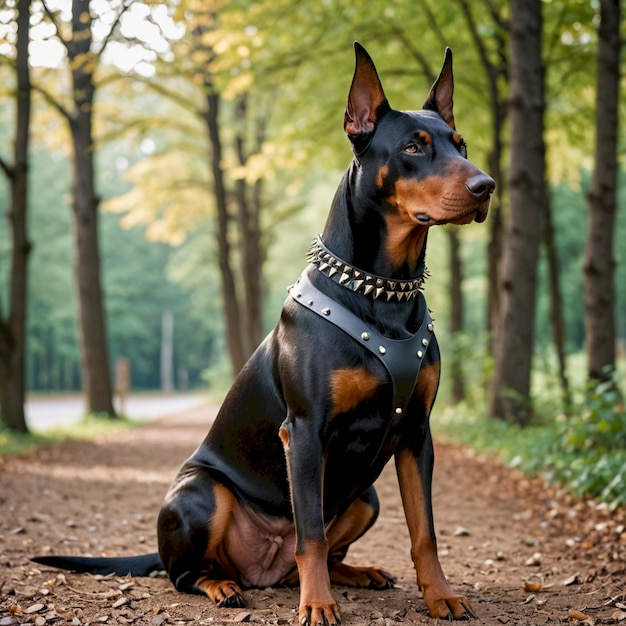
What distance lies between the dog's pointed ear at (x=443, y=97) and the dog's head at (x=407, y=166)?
204 millimetres

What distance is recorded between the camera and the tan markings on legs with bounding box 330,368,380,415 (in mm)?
3264

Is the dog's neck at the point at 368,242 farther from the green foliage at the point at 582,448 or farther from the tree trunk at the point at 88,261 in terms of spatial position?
the tree trunk at the point at 88,261

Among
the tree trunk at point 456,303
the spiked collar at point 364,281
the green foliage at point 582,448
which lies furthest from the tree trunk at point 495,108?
the spiked collar at point 364,281

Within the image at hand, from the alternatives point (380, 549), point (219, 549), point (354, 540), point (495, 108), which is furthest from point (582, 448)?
point (495, 108)

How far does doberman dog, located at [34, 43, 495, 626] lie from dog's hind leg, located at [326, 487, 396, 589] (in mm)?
11

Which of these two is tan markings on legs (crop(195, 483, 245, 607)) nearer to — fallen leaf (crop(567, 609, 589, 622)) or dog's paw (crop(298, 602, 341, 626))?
dog's paw (crop(298, 602, 341, 626))

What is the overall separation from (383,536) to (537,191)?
241 inches

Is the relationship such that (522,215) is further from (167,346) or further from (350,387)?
(167,346)

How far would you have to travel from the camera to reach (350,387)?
10.8 feet

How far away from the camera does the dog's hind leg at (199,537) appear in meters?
3.72

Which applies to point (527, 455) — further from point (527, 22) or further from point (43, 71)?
point (43, 71)

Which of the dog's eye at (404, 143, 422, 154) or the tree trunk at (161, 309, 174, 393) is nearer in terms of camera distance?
the dog's eye at (404, 143, 422, 154)

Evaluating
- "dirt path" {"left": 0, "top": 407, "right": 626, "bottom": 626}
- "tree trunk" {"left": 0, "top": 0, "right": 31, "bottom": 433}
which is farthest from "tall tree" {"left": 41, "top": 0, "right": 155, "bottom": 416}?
"dirt path" {"left": 0, "top": 407, "right": 626, "bottom": 626}

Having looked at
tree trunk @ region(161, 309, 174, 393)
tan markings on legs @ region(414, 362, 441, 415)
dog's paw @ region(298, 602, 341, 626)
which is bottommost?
tree trunk @ region(161, 309, 174, 393)
